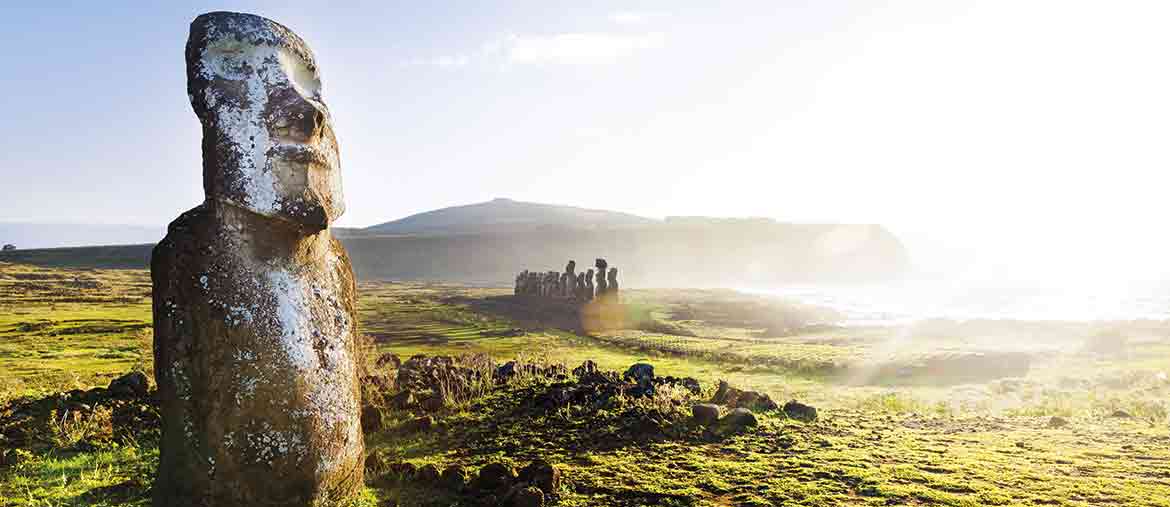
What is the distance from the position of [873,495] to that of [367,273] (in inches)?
6453

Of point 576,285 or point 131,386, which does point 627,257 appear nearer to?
point 576,285

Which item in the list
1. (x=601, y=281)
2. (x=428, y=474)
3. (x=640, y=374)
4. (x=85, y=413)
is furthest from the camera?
(x=601, y=281)

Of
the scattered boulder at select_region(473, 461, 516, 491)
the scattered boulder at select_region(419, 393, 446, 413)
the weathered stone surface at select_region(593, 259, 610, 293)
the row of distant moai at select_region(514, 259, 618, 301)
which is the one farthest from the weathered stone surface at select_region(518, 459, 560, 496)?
the weathered stone surface at select_region(593, 259, 610, 293)

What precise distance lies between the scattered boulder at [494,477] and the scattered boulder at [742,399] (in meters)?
4.59

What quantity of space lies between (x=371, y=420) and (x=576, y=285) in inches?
1588

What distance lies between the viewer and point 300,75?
6340 millimetres

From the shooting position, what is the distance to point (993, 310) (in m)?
69.2

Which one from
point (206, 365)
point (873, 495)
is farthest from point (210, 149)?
point (873, 495)

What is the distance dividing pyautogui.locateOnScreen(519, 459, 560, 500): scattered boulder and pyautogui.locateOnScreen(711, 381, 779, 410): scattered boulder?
438 centimetres

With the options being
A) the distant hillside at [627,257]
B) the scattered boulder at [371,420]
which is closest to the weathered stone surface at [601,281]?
the scattered boulder at [371,420]

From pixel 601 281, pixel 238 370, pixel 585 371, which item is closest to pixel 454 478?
pixel 238 370

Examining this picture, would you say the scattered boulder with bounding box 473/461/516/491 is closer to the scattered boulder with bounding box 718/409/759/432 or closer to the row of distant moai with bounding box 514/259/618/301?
the scattered boulder with bounding box 718/409/759/432

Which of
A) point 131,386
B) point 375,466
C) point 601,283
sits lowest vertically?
point 375,466

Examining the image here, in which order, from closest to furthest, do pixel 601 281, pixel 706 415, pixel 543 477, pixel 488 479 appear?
pixel 543 477 → pixel 488 479 → pixel 706 415 → pixel 601 281
